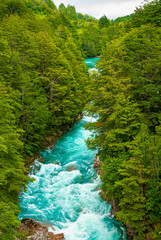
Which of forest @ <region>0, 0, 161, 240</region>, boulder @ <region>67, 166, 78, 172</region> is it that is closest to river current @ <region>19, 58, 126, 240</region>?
boulder @ <region>67, 166, 78, 172</region>

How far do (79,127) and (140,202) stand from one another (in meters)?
21.4

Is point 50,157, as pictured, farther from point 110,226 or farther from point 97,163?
point 110,226

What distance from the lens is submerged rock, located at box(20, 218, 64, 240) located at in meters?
10.9

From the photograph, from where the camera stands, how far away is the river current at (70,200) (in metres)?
12.3

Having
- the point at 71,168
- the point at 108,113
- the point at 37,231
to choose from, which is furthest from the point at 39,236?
the point at 108,113

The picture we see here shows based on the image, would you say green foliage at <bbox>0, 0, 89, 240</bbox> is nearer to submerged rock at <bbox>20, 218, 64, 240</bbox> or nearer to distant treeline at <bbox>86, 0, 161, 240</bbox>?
submerged rock at <bbox>20, 218, 64, 240</bbox>

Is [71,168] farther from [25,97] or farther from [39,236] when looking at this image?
[25,97]

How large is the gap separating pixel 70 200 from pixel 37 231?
4300 millimetres

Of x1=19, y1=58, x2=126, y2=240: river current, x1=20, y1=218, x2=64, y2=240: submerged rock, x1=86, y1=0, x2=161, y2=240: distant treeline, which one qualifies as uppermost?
x1=86, y1=0, x2=161, y2=240: distant treeline

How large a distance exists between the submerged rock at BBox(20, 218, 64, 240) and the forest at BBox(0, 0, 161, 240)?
0.77 metres

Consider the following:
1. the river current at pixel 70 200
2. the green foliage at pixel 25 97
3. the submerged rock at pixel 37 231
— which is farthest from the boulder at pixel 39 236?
the green foliage at pixel 25 97

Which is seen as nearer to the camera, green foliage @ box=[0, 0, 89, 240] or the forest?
the forest

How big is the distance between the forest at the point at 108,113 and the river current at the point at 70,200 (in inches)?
49.8

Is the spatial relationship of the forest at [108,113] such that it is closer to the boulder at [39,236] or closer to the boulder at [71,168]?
the boulder at [39,236]
